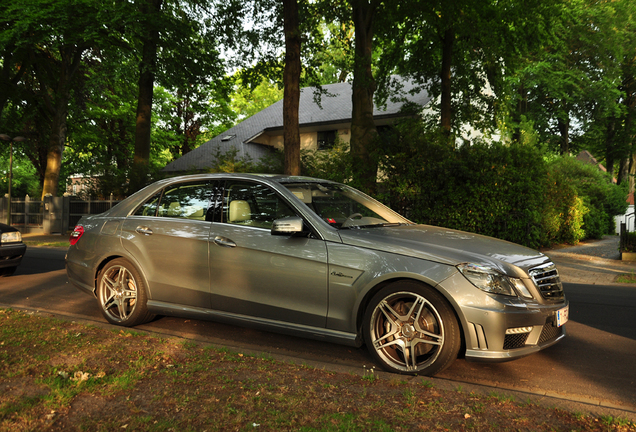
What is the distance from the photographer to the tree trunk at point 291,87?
13.2 meters

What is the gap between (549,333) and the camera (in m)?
4.30

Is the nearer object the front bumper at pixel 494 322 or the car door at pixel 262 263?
the front bumper at pixel 494 322

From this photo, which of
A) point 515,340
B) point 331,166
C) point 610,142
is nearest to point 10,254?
point 515,340

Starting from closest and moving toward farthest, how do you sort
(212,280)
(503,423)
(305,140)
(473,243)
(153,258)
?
1. (503,423)
2. (473,243)
3. (212,280)
4. (153,258)
5. (305,140)

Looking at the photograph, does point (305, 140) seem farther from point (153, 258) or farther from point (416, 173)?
point (153, 258)

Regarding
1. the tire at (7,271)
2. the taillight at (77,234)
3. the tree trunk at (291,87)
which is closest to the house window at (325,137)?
the tree trunk at (291,87)

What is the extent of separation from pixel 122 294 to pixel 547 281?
443 cm

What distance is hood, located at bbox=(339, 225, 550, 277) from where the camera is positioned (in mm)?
4164

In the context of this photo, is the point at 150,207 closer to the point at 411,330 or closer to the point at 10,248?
the point at 411,330

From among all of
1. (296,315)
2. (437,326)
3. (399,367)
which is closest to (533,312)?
(437,326)

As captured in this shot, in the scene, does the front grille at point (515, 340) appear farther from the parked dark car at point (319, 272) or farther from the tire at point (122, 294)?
the tire at point (122, 294)

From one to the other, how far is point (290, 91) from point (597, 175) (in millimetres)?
24494

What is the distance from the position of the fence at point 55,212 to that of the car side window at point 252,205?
19560 millimetres

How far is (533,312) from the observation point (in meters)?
4.09
